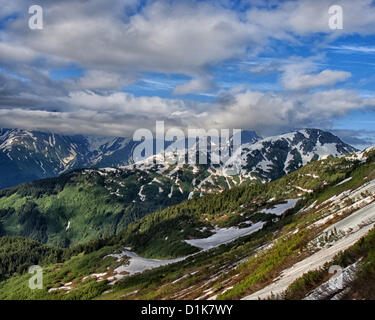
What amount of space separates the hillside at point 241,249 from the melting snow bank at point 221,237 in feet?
1.40

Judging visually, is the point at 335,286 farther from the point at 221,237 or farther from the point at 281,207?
the point at 281,207

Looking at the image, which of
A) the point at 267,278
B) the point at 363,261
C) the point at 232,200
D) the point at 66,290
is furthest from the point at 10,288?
the point at 363,261

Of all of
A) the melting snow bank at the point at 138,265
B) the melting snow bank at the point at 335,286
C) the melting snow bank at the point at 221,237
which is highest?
the melting snow bank at the point at 335,286

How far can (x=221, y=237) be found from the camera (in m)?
130

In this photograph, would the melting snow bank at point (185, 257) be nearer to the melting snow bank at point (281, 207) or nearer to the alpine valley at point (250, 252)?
the alpine valley at point (250, 252)

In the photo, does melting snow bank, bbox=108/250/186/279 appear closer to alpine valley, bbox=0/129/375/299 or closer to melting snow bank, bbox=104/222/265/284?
melting snow bank, bbox=104/222/265/284

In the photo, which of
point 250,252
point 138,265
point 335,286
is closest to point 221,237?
point 138,265

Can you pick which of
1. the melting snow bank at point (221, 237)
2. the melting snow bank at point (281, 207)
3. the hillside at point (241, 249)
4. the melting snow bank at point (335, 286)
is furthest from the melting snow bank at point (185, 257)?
the melting snow bank at point (335, 286)

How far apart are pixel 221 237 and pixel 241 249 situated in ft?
184

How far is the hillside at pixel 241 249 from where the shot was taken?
24797 mm

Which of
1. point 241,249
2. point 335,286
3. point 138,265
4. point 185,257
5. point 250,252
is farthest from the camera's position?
point 138,265

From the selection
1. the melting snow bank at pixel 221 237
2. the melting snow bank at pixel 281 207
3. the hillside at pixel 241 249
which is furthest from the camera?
the melting snow bank at pixel 281 207

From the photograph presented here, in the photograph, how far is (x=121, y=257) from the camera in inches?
5399
